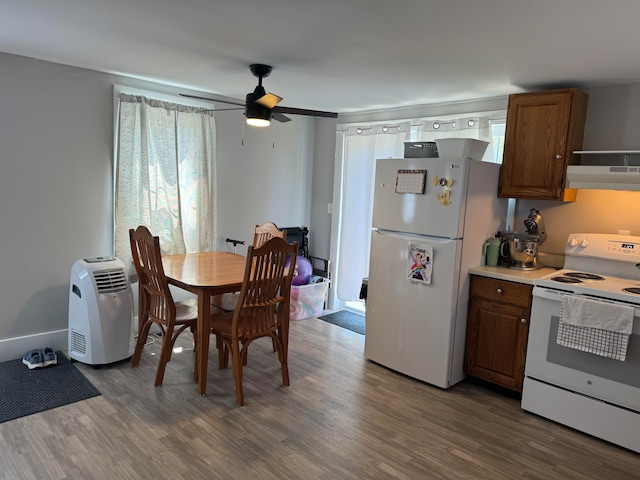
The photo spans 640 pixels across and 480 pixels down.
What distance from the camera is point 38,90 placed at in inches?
132

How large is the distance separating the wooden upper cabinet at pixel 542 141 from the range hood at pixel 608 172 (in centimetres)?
9

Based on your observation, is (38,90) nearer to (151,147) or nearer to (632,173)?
(151,147)

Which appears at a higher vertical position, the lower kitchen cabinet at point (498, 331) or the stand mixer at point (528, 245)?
the stand mixer at point (528, 245)

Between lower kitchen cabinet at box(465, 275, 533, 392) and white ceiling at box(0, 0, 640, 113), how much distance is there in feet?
4.74

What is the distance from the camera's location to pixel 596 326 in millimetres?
2605

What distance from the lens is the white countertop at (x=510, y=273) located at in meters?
3.04

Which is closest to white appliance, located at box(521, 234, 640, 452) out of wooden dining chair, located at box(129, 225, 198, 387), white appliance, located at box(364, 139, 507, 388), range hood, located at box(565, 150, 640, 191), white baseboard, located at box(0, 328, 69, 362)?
range hood, located at box(565, 150, 640, 191)

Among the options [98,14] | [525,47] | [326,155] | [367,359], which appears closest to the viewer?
[98,14]

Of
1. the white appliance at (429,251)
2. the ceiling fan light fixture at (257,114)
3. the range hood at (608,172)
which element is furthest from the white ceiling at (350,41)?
the white appliance at (429,251)

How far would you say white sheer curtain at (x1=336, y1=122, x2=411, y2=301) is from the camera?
456 centimetres

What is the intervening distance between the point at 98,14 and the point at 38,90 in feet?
4.93

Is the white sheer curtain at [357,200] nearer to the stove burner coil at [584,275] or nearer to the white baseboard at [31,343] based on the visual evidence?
the stove burner coil at [584,275]

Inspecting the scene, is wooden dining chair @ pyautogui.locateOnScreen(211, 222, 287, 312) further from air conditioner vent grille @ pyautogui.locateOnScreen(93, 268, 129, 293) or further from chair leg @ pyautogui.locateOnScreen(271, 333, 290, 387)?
air conditioner vent grille @ pyautogui.locateOnScreen(93, 268, 129, 293)

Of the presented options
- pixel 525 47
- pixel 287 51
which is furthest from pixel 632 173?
pixel 287 51
